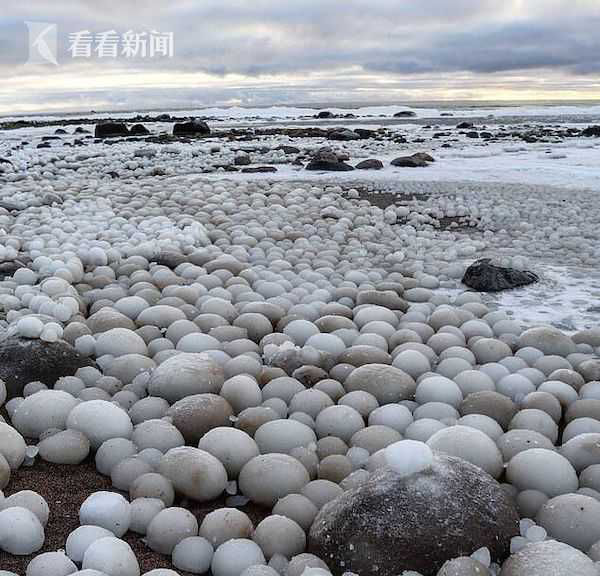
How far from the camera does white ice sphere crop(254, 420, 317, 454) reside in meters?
2.23

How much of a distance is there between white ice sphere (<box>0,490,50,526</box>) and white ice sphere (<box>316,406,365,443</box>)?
90 cm

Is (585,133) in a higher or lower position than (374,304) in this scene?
higher

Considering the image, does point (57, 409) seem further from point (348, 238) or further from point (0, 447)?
point (348, 238)

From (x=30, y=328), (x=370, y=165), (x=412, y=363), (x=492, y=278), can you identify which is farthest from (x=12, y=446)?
(x=370, y=165)

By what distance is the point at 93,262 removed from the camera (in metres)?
4.23

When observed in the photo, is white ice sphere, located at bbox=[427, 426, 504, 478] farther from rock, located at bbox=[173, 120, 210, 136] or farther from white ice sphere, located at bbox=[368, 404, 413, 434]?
rock, located at bbox=[173, 120, 210, 136]

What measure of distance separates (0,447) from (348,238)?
11.3 feet

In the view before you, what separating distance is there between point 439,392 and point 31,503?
4.53 feet

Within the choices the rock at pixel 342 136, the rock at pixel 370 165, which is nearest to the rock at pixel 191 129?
the rock at pixel 342 136

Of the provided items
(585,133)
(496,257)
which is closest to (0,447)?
(496,257)

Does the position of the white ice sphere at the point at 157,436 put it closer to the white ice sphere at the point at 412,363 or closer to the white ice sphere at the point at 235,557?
the white ice sphere at the point at 235,557

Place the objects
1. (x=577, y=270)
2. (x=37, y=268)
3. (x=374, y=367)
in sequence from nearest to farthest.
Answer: (x=374, y=367) < (x=37, y=268) < (x=577, y=270)

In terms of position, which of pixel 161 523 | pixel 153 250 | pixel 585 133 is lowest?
pixel 161 523

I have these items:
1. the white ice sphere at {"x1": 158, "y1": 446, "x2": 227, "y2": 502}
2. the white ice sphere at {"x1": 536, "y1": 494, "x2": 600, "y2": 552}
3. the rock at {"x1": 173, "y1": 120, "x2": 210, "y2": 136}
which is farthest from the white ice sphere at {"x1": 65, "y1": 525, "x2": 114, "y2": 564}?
the rock at {"x1": 173, "y1": 120, "x2": 210, "y2": 136}
